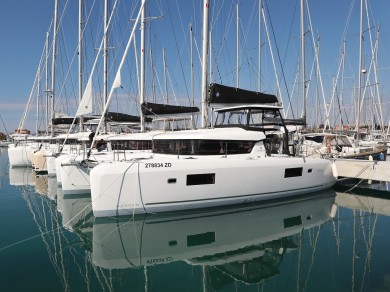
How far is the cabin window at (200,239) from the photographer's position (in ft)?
25.5

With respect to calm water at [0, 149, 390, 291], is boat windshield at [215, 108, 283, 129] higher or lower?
higher

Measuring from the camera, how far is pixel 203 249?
739 centimetres

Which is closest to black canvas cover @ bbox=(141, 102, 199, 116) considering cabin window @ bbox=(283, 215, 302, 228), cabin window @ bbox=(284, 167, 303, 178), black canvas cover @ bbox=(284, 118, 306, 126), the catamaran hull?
black canvas cover @ bbox=(284, 118, 306, 126)

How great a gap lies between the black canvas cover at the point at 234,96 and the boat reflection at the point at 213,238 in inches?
157

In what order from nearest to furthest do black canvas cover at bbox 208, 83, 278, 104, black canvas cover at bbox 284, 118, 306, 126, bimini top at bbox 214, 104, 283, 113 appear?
bimini top at bbox 214, 104, 283, 113
black canvas cover at bbox 208, 83, 278, 104
black canvas cover at bbox 284, 118, 306, 126

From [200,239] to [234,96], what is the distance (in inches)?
236

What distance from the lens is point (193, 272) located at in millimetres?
6168

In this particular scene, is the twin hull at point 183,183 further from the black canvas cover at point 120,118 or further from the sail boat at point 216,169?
the black canvas cover at point 120,118

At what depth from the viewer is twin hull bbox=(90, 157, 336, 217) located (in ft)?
28.6

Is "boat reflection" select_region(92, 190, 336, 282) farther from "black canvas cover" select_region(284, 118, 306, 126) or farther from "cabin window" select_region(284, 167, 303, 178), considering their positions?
"black canvas cover" select_region(284, 118, 306, 126)

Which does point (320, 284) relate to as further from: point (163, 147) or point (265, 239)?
point (163, 147)

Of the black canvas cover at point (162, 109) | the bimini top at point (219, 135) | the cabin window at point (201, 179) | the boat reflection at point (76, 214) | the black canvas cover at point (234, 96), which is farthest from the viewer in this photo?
the black canvas cover at point (162, 109)

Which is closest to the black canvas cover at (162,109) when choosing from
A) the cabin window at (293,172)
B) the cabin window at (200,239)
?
the cabin window at (293,172)

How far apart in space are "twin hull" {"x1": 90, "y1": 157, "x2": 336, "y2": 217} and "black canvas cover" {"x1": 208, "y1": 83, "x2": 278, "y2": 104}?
2.71 meters
